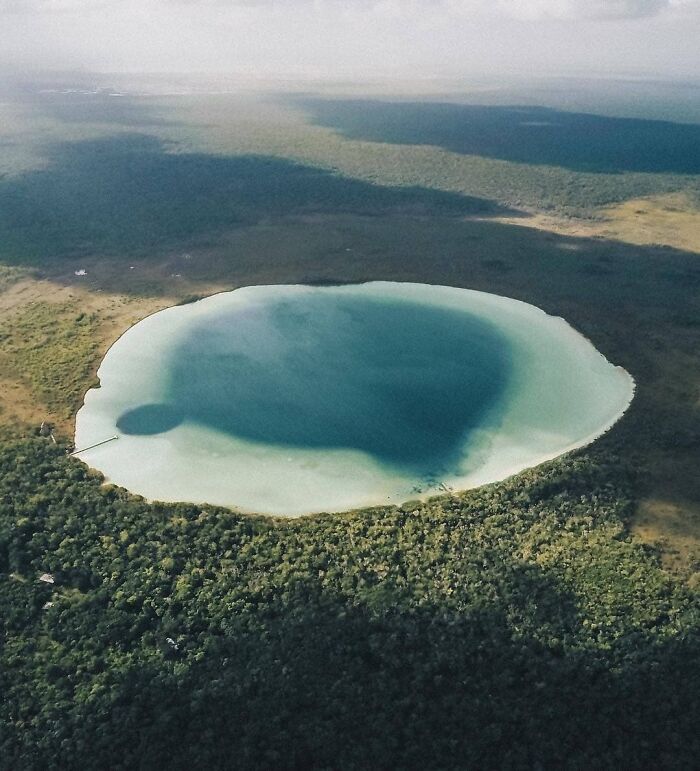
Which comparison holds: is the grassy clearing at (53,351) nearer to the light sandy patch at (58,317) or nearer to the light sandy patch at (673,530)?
the light sandy patch at (58,317)

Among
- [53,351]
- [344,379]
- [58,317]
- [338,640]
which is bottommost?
[338,640]

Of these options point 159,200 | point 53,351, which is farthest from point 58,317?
point 159,200

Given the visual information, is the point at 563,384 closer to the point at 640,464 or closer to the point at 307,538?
the point at 640,464

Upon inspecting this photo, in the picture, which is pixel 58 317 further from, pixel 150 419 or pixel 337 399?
pixel 337 399

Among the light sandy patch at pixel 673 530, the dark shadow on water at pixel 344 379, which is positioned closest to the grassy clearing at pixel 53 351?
the dark shadow on water at pixel 344 379

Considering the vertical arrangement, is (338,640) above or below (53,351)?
below

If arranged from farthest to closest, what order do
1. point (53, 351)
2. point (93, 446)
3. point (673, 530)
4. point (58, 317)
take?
point (58, 317) < point (53, 351) < point (93, 446) < point (673, 530)

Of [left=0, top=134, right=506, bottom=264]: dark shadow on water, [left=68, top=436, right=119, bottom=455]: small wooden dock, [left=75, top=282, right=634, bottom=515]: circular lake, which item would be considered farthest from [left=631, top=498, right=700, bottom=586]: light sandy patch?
[left=0, top=134, right=506, bottom=264]: dark shadow on water
